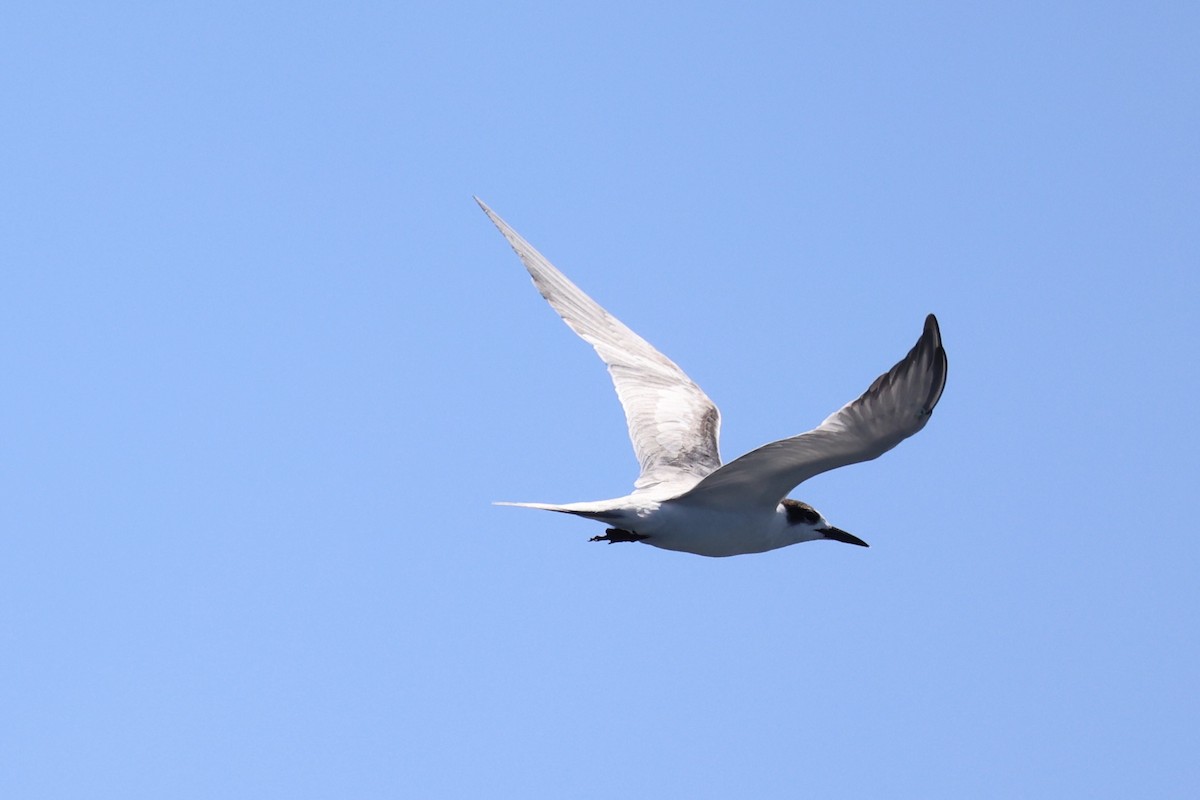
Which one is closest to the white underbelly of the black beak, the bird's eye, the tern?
the tern

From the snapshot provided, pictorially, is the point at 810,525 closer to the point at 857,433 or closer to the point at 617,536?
the point at 617,536

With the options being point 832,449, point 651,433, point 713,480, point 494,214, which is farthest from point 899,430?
point 494,214

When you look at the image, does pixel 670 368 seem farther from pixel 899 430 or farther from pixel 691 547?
pixel 899 430

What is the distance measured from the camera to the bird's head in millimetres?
15234

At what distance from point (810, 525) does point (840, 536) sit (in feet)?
2.17

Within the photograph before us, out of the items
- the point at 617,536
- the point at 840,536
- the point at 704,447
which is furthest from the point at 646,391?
the point at 617,536

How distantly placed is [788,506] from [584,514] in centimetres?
220

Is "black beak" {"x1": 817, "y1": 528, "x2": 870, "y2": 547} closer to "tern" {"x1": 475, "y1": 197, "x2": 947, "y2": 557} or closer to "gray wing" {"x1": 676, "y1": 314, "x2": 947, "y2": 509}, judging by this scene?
"tern" {"x1": 475, "y1": 197, "x2": 947, "y2": 557}

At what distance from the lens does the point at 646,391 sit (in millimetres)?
18312

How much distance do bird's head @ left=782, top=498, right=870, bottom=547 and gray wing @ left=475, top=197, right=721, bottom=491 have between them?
1200 mm

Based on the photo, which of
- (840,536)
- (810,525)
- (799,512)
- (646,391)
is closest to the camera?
(799,512)

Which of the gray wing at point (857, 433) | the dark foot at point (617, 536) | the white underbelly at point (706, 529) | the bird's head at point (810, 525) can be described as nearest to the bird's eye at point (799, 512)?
the bird's head at point (810, 525)

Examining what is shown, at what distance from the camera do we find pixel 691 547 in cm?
1470

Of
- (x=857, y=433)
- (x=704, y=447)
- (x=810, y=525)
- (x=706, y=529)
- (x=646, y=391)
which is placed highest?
(x=646, y=391)
